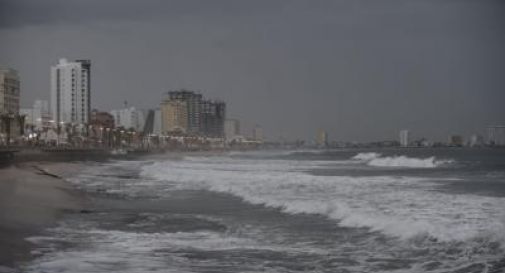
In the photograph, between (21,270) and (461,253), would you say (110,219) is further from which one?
(461,253)

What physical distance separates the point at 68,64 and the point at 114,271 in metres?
188

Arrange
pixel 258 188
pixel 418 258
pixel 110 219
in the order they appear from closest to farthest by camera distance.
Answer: pixel 418 258
pixel 110 219
pixel 258 188

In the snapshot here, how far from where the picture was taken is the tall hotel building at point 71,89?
7205 inches

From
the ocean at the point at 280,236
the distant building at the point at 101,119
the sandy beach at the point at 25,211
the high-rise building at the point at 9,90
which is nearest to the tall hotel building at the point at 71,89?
the distant building at the point at 101,119

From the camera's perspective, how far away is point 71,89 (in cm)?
18438

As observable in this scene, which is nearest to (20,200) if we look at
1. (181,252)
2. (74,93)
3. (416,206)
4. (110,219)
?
(110,219)

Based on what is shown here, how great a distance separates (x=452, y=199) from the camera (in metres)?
17.5

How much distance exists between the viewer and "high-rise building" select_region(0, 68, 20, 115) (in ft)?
375

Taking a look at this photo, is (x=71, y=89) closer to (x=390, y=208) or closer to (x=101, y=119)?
(x=101, y=119)

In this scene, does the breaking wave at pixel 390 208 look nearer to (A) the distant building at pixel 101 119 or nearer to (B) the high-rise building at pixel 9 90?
(B) the high-rise building at pixel 9 90

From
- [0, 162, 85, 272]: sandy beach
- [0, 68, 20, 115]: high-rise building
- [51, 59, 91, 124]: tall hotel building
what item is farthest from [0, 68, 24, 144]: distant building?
[0, 162, 85, 272]: sandy beach

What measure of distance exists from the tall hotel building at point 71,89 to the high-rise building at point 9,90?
54.9 meters

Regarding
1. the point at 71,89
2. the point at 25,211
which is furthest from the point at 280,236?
Result: the point at 71,89

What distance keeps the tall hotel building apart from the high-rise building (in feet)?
180
